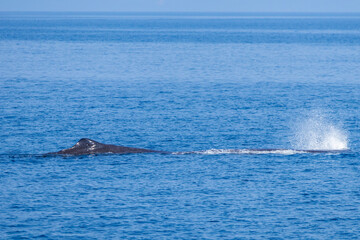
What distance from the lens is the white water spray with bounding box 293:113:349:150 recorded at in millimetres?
47938

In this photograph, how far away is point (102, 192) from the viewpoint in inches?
1368

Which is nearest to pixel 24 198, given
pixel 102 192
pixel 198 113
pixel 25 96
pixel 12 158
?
pixel 102 192

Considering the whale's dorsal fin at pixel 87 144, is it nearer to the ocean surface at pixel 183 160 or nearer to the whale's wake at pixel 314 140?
the ocean surface at pixel 183 160

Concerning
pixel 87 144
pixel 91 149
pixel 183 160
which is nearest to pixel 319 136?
pixel 183 160

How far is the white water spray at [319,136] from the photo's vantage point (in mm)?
47938

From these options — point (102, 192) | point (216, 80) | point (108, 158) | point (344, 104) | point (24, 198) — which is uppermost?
point (216, 80)

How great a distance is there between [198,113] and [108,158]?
22.2 meters

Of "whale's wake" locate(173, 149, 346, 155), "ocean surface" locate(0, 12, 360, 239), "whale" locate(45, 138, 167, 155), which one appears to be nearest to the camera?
"ocean surface" locate(0, 12, 360, 239)

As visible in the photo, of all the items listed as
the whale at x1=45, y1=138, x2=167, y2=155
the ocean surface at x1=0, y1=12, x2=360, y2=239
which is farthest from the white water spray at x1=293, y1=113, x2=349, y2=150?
the whale at x1=45, y1=138, x2=167, y2=155

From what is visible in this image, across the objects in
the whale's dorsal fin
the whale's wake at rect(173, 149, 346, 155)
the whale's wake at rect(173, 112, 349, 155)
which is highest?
the whale's wake at rect(173, 112, 349, 155)

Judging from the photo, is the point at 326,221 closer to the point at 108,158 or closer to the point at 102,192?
the point at 102,192

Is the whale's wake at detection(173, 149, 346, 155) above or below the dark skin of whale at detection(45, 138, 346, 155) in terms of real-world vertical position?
above

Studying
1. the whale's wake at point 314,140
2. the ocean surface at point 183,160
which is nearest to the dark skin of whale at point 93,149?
the ocean surface at point 183,160

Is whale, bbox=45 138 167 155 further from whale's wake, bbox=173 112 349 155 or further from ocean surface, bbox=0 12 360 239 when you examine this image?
whale's wake, bbox=173 112 349 155
